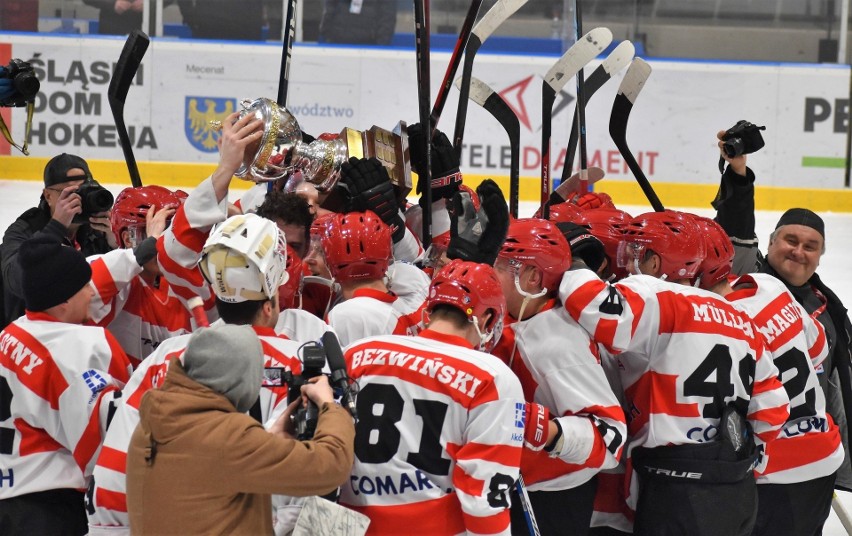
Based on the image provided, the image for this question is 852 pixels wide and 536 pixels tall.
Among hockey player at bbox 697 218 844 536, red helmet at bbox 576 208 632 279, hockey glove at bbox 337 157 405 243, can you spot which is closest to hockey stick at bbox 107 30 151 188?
hockey glove at bbox 337 157 405 243

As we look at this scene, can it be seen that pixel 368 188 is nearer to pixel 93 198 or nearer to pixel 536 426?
pixel 93 198

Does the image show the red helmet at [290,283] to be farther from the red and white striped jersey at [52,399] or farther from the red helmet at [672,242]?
the red helmet at [672,242]

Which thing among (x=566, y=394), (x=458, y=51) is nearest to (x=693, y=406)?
(x=566, y=394)

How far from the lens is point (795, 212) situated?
11.8 ft

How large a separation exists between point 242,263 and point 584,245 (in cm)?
102

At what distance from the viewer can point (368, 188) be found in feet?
10.2

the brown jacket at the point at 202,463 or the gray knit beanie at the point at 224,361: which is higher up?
the gray knit beanie at the point at 224,361

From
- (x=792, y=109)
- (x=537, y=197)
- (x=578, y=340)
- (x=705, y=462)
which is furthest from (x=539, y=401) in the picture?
(x=792, y=109)

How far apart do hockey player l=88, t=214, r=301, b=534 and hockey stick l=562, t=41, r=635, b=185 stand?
2068 millimetres

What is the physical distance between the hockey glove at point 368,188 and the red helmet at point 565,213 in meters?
0.58

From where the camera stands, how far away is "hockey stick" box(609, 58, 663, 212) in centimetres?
406

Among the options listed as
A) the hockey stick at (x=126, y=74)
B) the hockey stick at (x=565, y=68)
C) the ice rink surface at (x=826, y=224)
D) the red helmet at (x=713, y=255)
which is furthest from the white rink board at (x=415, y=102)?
the red helmet at (x=713, y=255)

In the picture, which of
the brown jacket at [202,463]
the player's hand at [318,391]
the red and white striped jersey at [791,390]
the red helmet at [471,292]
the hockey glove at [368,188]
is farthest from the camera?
the hockey glove at [368,188]

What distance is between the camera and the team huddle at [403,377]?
1858mm
